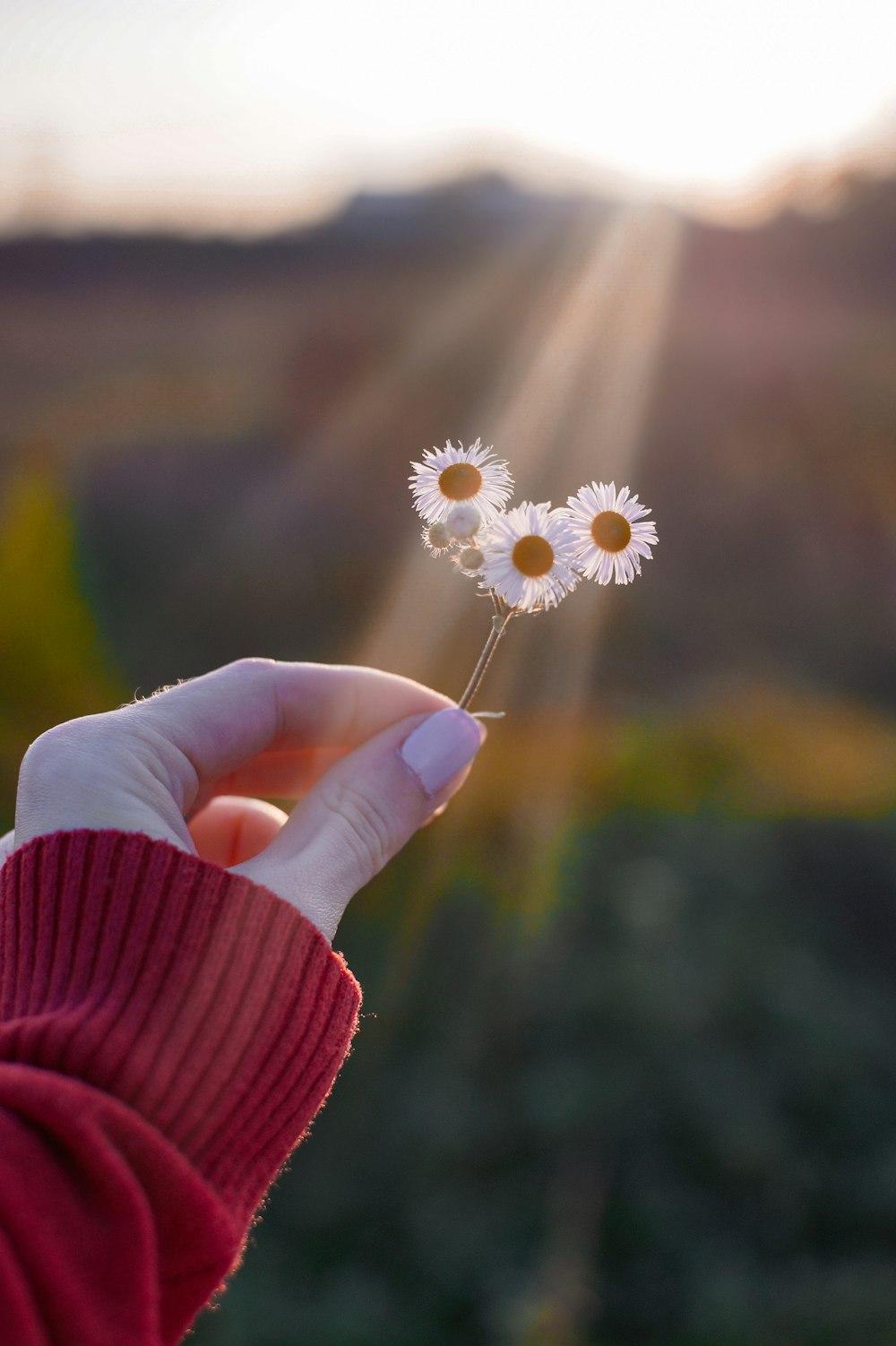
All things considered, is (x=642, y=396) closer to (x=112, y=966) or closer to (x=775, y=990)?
(x=775, y=990)

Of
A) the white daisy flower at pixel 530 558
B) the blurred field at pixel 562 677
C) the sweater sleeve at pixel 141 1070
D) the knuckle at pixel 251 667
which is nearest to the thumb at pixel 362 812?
the sweater sleeve at pixel 141 1070

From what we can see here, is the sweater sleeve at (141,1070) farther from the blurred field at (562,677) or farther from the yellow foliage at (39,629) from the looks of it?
the yellow foliage at (39,629)

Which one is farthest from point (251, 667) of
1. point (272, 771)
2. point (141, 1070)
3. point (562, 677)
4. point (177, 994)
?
point (562, 677)

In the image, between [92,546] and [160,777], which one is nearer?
[160,777]

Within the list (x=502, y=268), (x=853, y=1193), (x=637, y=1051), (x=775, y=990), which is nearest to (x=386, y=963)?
(x=637, y=1051)

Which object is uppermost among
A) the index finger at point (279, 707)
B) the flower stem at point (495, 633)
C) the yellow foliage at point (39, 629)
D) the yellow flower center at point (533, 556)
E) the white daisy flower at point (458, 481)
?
the white daisy flower at point (458, 481)

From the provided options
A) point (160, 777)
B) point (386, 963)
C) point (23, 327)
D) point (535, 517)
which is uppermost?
point (23, 327)
